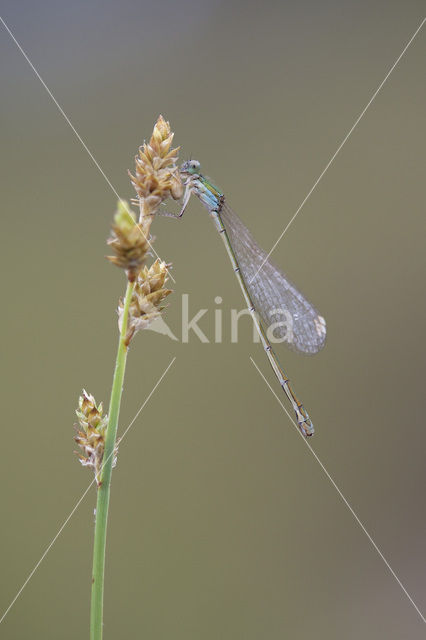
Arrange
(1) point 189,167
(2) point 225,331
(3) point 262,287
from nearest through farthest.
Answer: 1. (1) point 189,167
2. (3) point 262,287
3. (2) point 225,331

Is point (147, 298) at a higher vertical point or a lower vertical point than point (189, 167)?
lower

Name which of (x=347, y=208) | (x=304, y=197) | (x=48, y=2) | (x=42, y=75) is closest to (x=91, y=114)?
(x=42, y=75)

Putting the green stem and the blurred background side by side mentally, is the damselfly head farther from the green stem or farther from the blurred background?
the green stem

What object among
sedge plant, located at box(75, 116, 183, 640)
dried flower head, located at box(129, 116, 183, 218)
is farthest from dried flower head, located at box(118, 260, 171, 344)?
dried flower head, located at box(129, 116, 183, 218)

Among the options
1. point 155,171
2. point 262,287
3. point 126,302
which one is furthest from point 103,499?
point 262,287

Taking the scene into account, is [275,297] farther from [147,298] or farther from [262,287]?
[147,298]

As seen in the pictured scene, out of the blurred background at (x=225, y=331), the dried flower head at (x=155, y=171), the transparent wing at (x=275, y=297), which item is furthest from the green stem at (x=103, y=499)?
the blurred background at (x=225, y=331)
